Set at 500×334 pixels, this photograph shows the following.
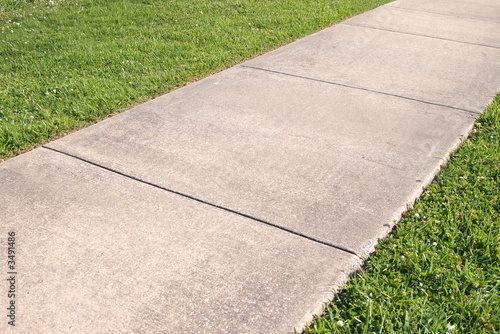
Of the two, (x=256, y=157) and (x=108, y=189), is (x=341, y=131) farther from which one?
(x=108, y=189)

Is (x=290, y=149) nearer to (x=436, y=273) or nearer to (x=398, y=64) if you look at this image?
(x=436, y=273)

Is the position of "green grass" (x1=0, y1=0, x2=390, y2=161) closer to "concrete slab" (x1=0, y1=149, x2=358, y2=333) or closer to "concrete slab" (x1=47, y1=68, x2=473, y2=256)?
"concrete slab" (x1=47, y1=68, x2=473, y2=256)

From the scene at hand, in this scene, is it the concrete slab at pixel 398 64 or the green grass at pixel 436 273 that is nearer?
the green grass at pixel 436 273

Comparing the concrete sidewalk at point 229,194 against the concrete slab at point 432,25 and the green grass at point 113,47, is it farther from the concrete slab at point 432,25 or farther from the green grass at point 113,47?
the concrete slab at point 432,25

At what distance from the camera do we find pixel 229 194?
368 centimetres

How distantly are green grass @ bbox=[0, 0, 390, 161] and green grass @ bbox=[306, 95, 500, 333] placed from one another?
102 inches

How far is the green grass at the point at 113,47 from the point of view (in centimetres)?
485

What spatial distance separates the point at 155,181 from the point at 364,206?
1.29 metres

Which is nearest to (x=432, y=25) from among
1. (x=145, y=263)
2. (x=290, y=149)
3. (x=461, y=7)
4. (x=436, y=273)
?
(x=461, y=7)

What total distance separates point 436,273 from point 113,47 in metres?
4.53

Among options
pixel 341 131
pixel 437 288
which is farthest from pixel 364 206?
pixel 341 131

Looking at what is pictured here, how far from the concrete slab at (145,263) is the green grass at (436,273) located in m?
0.17

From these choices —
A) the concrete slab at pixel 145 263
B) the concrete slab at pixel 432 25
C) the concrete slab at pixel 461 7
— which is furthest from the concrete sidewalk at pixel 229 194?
the concrete slab at pixel 461 7

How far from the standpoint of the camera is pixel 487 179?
12.9 ft
